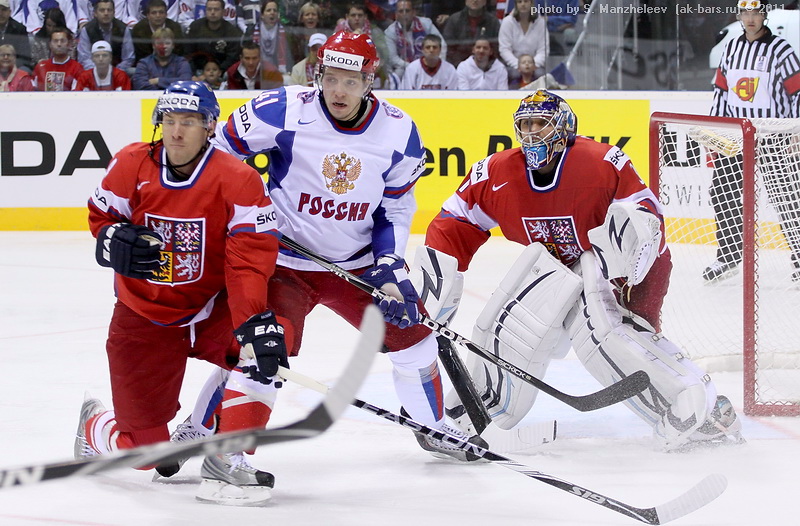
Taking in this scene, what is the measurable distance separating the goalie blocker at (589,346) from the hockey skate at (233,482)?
855mm

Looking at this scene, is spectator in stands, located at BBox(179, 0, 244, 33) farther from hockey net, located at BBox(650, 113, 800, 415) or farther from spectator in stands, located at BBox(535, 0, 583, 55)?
hockey net, located at BBox(650, 113, 800, 415)

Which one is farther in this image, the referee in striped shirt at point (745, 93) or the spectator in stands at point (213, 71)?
the spectator in stands at point (213, 71)

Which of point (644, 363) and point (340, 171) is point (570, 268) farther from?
point (340, 171)

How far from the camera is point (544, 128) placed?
303 centimetres

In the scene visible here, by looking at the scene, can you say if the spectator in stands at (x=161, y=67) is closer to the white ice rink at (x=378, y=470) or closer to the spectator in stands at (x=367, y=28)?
the spectator in stands at (x=367, y=28)

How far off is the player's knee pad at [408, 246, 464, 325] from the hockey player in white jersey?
20cm

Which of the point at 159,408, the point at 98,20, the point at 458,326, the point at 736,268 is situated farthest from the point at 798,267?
the point at 98,20

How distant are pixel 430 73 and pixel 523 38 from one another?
0.61m

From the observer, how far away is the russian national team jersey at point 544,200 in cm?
308

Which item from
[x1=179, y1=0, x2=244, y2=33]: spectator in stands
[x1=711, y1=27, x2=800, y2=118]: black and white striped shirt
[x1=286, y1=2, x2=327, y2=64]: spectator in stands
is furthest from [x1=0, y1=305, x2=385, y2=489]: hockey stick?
[x1=179, y1=0, x2=244, y2=33]: spectator in stands

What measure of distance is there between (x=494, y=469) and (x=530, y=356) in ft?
1.16

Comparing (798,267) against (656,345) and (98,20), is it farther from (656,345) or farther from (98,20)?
(98,20)

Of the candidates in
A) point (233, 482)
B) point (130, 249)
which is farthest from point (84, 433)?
point (130, 249)

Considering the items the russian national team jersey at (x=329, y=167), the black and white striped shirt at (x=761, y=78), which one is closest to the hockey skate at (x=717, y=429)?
the russian national team jersey at (x=329, y=167)
